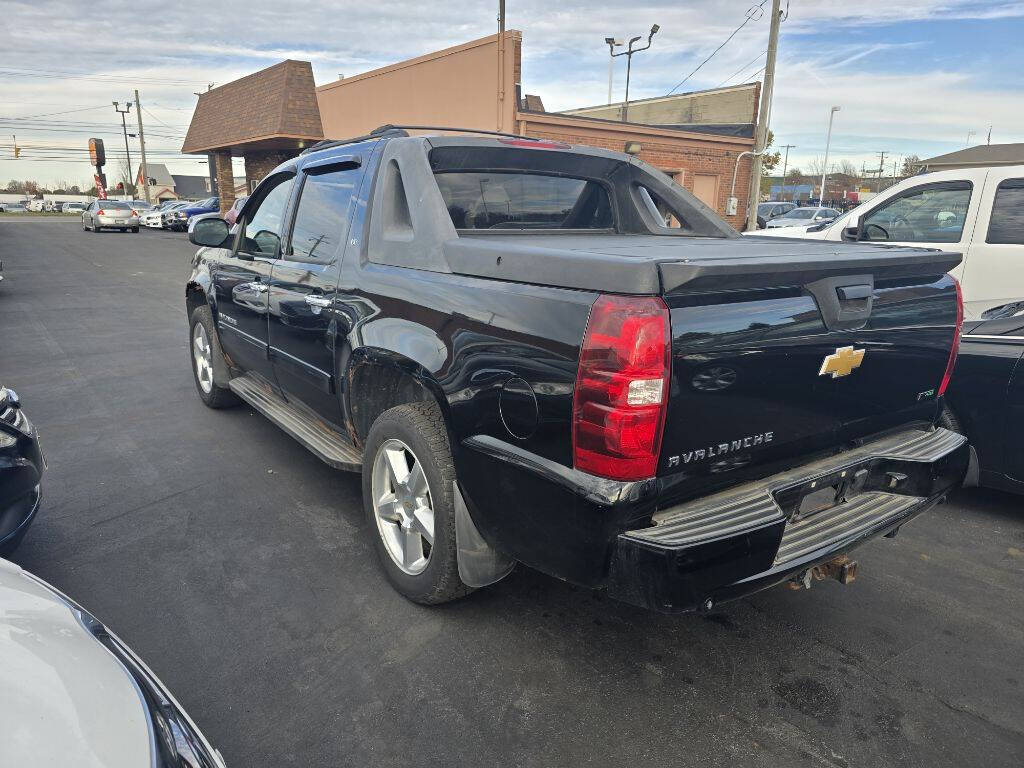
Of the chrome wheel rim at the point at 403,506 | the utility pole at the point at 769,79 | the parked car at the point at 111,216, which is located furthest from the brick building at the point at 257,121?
the chrome wheel rim at the point at 403,506

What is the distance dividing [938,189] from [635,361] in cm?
651

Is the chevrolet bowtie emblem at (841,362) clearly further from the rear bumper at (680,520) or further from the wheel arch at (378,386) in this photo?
the wheel arch at (378,386)

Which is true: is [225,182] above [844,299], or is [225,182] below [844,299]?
above

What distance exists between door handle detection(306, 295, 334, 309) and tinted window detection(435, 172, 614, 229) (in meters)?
0.75

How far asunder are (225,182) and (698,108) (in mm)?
18946

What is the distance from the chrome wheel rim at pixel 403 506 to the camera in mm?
3018

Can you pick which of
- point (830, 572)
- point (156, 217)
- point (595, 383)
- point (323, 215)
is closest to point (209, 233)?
point (323, 215)

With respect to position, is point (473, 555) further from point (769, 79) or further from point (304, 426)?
point (769, 79)

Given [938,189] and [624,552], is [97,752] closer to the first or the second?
[624,552]

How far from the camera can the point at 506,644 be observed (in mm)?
2875

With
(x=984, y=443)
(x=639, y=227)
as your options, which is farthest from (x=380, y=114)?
(x=984, y=443)

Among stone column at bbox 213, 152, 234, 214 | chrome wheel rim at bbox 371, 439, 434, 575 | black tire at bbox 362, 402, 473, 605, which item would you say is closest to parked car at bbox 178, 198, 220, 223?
stone column at bbox 213, 152, 234, 214

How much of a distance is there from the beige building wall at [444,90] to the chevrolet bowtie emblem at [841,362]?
1352cm

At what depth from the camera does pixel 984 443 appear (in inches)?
159
